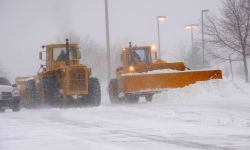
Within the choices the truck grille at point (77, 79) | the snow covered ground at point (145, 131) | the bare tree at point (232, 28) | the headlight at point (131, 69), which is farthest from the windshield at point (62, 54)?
the bare tree at point (232, 28)

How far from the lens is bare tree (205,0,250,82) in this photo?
32.3m

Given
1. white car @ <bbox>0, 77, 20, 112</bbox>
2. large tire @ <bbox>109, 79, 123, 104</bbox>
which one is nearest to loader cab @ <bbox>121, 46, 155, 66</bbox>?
large tire @ <bbox>109, 79, 123, 104</bbox>

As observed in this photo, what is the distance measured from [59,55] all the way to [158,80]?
480 cm

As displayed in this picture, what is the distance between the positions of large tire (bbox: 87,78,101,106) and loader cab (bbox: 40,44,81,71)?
2.07 m

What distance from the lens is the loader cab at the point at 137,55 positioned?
1093 inches

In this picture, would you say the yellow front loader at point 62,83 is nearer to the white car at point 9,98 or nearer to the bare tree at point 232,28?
the white car at point 9,98

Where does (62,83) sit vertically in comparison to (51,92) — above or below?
above

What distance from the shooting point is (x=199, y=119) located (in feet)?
48.4

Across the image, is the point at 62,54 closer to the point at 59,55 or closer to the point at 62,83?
the point at 59,55

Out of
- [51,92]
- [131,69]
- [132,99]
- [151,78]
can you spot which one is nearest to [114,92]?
[132,99]

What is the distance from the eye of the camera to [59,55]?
84.3 ft

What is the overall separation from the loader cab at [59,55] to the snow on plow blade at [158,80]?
2.56m

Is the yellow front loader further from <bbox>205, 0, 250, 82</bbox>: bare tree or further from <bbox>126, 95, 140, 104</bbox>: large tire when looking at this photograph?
<bbox>205, 0, 250, 82</bbox>: bare tree

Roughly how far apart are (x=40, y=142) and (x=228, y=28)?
24.3 metres
